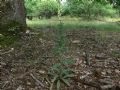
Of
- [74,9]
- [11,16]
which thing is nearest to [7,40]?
[11,16]

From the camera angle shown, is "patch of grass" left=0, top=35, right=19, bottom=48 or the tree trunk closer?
"patch of grass" left=0, top=35, right=19, bottom=48

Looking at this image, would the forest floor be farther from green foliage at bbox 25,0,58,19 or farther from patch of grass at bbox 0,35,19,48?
green foliage at bbox 25,0,58,19

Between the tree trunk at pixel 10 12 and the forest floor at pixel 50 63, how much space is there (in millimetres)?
450

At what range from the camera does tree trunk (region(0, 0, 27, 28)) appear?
5797 millimetres

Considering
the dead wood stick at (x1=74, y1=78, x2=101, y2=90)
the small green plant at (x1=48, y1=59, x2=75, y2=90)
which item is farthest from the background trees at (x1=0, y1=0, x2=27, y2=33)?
the dead wood stick at (x1=74, y1=78, x2=101, y2=90)

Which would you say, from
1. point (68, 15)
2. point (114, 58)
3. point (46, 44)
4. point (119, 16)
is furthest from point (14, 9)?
point (119, 16)

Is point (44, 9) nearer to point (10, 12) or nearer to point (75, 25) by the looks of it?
point (75, 25)

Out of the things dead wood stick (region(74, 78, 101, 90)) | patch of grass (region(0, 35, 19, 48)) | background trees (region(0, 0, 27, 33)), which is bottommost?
dead wood stick (region(74, 78, 101, 90))

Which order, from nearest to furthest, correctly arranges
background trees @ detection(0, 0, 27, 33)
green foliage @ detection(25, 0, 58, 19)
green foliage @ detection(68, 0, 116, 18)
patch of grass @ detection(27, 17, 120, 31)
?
background trees @ detection(0, 0, 27, 33), patch of grass @ detection(27, 17, 120, 31), green foliage @ detection(68, 0, 116, 18), green foliage @ detection(25, 0, 58, 19)

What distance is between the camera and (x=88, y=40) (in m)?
6.04

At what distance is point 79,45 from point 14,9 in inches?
61.9

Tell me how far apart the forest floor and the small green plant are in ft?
0.19

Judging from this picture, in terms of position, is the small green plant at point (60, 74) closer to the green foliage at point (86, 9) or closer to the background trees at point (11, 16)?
the background trees at point (11, 16)

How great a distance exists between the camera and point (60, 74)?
13.4 ft
